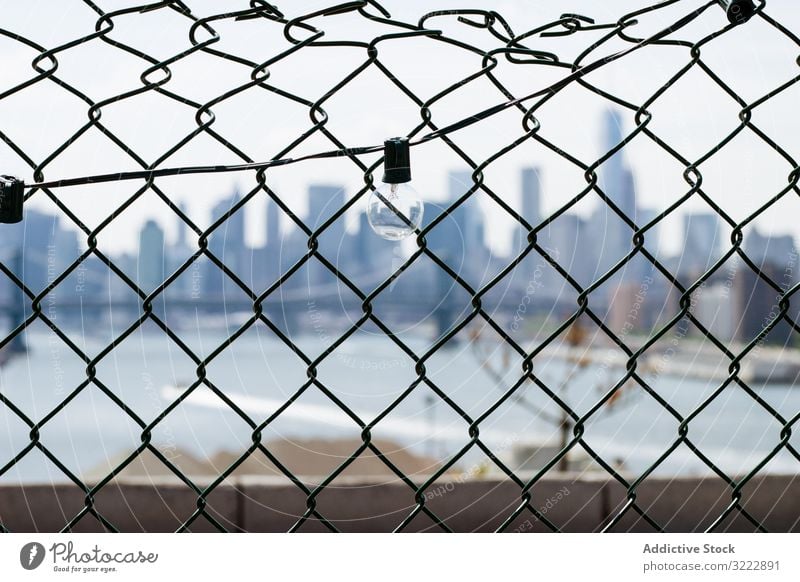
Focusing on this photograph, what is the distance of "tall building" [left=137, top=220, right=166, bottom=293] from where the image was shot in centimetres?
76

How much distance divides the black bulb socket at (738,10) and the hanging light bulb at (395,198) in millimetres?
401

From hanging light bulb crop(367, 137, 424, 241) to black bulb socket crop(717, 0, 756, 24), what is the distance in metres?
0.40

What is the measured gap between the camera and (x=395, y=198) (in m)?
0.74

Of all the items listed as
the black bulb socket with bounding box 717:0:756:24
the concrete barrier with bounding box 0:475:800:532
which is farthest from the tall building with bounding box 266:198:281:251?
the concrete barrier with bounding box 0:475:800:532

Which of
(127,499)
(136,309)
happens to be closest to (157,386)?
(136,309)

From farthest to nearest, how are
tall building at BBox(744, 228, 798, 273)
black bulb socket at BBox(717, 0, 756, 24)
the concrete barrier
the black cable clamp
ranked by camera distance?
the concrete barrier < tall building at BBox(744, 228, 798, 273) < black bulb socket at BBox(717, 0, 756, 24) < the black cable clamp

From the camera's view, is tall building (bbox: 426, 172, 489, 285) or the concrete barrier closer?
tall building (bbox: 426, 172, 489, 285)

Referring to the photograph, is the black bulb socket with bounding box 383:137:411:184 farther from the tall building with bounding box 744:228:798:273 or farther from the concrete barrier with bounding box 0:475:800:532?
the concrete barrier with bounding box 0:475:800:532

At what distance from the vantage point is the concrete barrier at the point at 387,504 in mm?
1949

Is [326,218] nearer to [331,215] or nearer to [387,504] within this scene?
[331,215]

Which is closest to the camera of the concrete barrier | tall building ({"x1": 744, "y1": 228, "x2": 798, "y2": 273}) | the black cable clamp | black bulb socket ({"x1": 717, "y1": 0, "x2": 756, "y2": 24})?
the black cable clamp

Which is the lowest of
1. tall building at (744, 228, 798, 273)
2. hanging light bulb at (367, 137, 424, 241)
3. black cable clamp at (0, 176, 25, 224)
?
tall building at (744, 228, 798, 273)

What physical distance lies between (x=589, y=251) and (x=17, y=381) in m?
0.68
